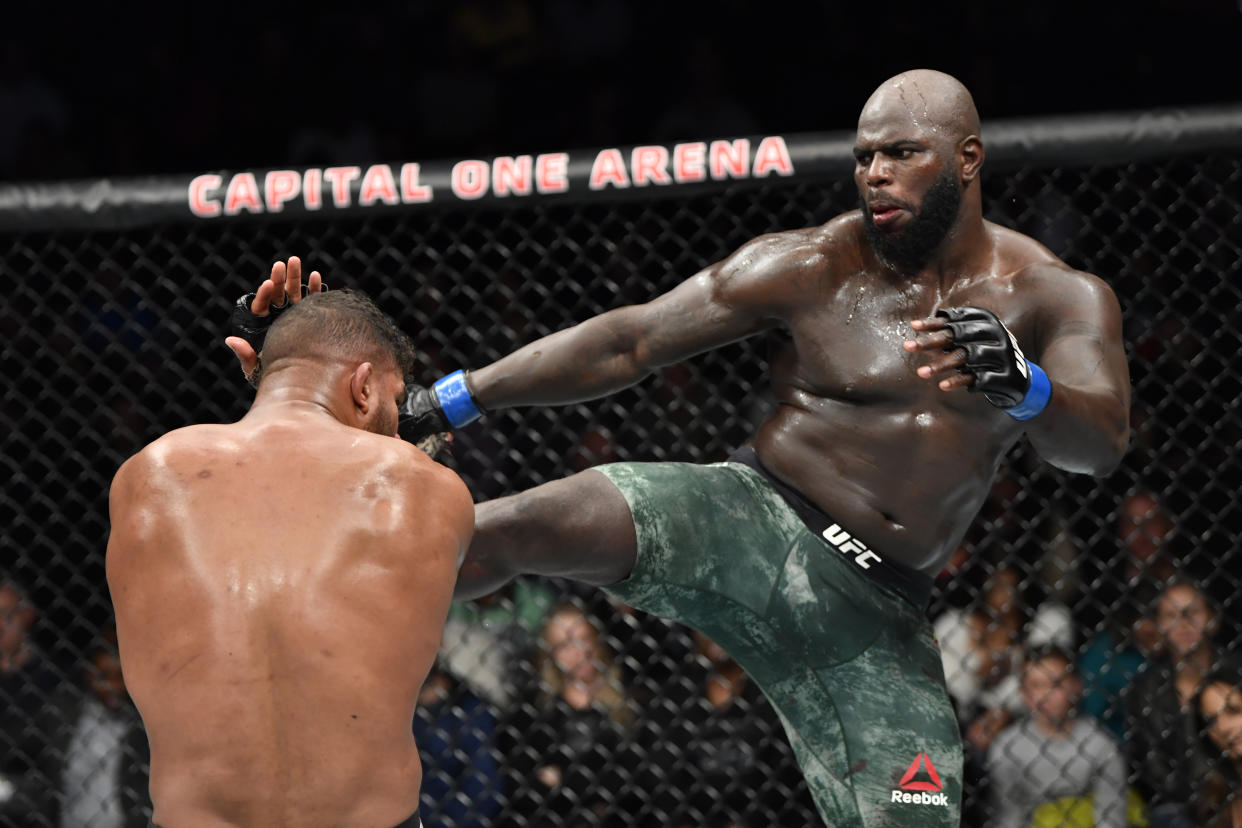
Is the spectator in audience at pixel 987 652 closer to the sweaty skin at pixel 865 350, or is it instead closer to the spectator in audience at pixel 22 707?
the sweaty skin at pixel 865 350

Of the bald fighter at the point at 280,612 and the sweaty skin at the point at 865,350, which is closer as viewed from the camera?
the bald fighter at the point at 280,612

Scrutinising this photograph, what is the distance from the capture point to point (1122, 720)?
3328 millimetres

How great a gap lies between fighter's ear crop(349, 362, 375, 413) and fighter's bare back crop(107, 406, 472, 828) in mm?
125

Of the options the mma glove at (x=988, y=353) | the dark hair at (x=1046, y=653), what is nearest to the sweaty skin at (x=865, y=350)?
the mma glove at (x=988, y=353)

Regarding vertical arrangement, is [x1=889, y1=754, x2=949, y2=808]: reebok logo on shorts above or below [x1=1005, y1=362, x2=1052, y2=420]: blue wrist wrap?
below

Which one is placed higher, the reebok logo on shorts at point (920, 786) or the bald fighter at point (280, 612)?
the bald fighter at point (280, 612)

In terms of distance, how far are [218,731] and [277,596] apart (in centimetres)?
16

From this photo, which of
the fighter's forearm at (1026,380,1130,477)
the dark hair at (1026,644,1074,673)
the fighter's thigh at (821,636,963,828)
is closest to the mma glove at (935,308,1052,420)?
the fighter's forearm at (1026,380,1130,477)

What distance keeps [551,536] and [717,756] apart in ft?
3.93

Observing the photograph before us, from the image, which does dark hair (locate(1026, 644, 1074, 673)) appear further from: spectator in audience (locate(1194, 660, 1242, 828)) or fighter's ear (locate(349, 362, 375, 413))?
fighter's ear (locate(349, 362, 375, 413))

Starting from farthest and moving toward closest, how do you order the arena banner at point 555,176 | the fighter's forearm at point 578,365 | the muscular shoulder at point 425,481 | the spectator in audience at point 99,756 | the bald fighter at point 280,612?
1. the spectator in audience at point 99,756
2. the arena banner at point 555,176
3. the fighter's forearm at point 578,365
4. the muscular shoulder at point 425,481
5. the bald fighter at point 280,612

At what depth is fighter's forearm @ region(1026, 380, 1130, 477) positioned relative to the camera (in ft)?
6.38

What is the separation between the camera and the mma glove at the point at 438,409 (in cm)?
235

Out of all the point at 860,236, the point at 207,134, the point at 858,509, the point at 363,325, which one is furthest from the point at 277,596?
the point at 207,134
